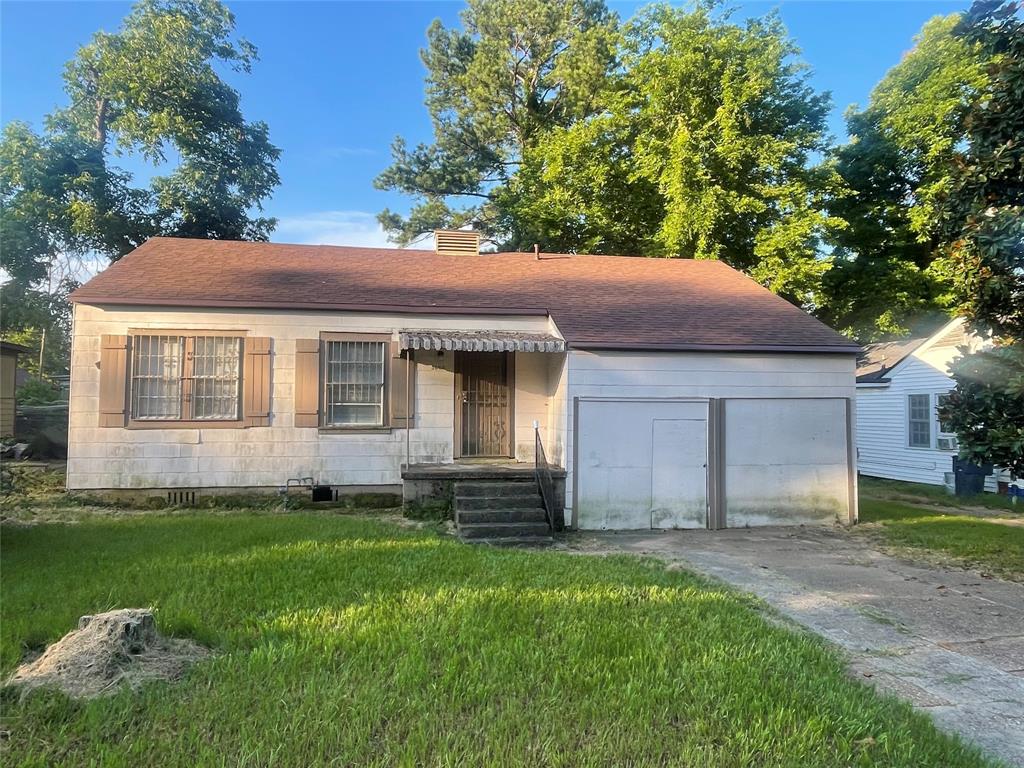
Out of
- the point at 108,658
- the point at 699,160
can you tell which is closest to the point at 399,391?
the point at 108,658

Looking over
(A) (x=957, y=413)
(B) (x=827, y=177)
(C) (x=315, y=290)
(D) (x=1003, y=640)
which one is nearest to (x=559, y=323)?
(C) (x=315, y=290)

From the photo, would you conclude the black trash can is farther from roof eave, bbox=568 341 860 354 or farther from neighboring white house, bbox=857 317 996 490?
roof eave, bbox=568 341 860 354

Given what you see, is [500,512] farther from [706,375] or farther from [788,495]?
[788,495]

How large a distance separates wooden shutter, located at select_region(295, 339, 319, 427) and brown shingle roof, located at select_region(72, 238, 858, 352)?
71 cm

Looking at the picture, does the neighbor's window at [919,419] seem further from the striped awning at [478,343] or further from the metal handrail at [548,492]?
the metal handrail at [548,492]

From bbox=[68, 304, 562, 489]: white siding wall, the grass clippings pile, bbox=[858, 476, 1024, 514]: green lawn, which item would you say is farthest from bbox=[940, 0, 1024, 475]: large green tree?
the grass clippings pile

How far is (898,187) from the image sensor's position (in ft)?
59.6

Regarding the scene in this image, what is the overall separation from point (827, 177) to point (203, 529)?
17.5 metres

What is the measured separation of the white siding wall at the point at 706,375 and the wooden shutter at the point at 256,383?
16.3 feet

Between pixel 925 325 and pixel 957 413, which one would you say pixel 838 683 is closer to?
pixel 957 413

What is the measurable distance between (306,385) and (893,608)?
8476 mm

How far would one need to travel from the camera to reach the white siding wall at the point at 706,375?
9000mm

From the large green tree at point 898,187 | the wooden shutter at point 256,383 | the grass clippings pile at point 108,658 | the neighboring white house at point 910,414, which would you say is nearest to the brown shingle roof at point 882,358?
the neighboring white house at point 910,414

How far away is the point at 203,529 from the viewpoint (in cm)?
762
